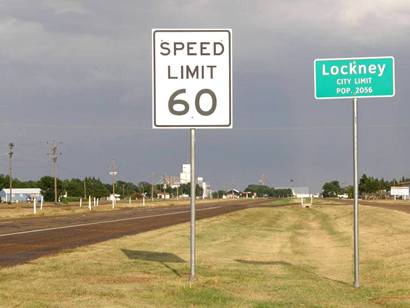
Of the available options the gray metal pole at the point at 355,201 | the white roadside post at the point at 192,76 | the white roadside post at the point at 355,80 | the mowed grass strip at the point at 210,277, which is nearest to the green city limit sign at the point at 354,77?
the white roadside post at the point at 355,80

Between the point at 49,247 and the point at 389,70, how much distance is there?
12.4 m

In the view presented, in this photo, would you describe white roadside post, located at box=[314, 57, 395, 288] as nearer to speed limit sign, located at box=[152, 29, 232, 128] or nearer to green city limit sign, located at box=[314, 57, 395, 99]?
green city limit sign, located at box=[314, 57, 395, 99]

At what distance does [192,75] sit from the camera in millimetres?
11664

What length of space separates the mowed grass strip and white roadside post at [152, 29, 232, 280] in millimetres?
1633

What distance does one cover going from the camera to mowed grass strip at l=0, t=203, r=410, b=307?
10.3 m

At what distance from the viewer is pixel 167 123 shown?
37.9ft

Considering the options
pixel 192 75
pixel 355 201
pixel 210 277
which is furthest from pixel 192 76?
pixel 210 277

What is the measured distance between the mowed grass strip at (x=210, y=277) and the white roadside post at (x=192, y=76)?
1633mm

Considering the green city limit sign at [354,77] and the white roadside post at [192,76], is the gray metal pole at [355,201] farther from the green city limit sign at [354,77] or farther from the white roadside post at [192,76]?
the white roadside post at [192,76]

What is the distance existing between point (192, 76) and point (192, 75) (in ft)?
0.05

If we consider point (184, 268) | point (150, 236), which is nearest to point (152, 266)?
point (184, 268)

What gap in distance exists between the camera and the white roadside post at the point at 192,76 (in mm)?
11578

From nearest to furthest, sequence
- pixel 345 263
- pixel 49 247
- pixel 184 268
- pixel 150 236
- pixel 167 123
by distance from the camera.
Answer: pixel 167 123 < pixel 184 268 < pixel 345 263 < pixel 49 247 < pixel 150 236

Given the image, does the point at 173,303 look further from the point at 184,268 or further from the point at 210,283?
the point at 184,268
